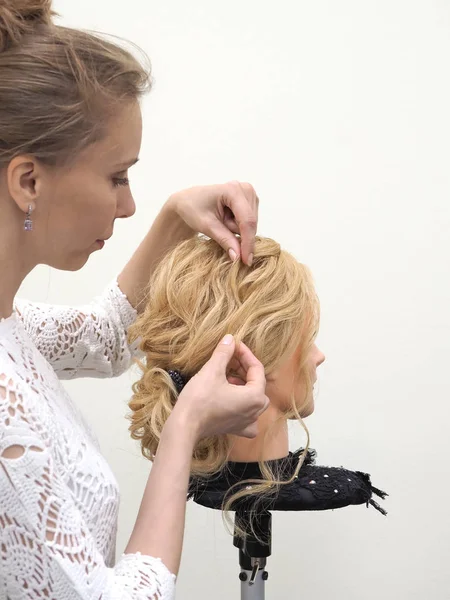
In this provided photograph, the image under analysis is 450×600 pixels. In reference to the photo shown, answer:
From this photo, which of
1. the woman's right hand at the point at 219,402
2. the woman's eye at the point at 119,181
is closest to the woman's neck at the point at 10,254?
the woman's eye at the point at 119,181

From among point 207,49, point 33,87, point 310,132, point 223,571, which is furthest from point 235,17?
point 223,571

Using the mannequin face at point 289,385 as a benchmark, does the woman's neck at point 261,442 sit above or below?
below

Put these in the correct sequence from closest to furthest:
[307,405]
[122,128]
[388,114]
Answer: [122,128] < [307,405] < [388,114]

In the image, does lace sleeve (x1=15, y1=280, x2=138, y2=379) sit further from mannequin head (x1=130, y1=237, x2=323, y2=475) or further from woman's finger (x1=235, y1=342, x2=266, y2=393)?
woman's finger (x1=235, y1=342, x2=266, y2=393)

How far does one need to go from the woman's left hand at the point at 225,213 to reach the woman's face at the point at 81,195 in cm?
29

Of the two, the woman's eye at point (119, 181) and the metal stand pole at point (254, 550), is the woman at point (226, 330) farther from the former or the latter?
the woman's eye at point (119, 181)

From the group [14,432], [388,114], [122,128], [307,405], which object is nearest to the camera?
[14,432]

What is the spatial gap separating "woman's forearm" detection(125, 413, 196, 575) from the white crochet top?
2cm

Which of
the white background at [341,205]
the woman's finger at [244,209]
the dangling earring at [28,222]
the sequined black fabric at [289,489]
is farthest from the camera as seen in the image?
the white background at [341,205]

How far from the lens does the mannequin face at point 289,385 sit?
59.3 inches

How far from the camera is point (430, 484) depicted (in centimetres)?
231

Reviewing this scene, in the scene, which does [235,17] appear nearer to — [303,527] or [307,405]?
[307,405]

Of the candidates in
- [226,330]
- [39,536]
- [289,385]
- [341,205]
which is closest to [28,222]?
[39,536]

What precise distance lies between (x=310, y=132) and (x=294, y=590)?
1.39 metres
